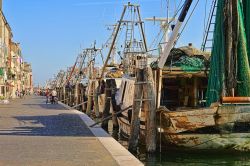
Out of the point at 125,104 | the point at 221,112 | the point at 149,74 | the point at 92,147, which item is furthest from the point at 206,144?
the point at 125,104

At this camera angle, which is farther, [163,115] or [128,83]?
[128,83]

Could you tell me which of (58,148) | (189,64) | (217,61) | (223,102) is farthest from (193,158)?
(58,148)

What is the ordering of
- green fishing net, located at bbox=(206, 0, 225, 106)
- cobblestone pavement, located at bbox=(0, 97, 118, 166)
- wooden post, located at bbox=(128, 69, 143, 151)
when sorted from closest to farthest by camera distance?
cobblestone pavement, located at bbox=(0, 97, 118, 166)
green fishing net, located at bbox=(206, 0, 225, 106)
wooden post, located at bbox=(128, 69, 143, 151)

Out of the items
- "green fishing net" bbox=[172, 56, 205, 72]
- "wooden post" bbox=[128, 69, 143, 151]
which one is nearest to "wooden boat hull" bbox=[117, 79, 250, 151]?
"wooden post" bbox=[128, 69, 143, 151]

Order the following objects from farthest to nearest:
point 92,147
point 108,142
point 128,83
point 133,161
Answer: point 128,83
point 108,142
point 92,147
point 133,161

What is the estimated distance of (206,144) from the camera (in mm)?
15766

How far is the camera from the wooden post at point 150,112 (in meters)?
15.7

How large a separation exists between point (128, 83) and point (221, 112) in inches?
333

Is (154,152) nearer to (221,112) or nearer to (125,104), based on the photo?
(221,112)

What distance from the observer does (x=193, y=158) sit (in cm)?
1569

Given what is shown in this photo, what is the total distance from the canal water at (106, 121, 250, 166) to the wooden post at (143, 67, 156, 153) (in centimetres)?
39

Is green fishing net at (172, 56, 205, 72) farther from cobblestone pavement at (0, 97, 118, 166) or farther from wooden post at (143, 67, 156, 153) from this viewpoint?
cobblestone pavement at (0, 97, 118, 166)

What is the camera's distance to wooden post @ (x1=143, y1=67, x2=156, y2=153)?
1574 cm

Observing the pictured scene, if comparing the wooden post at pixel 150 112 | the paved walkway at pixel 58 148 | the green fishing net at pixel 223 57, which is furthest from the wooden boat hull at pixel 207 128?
the paved walkway at pixel 58 148
